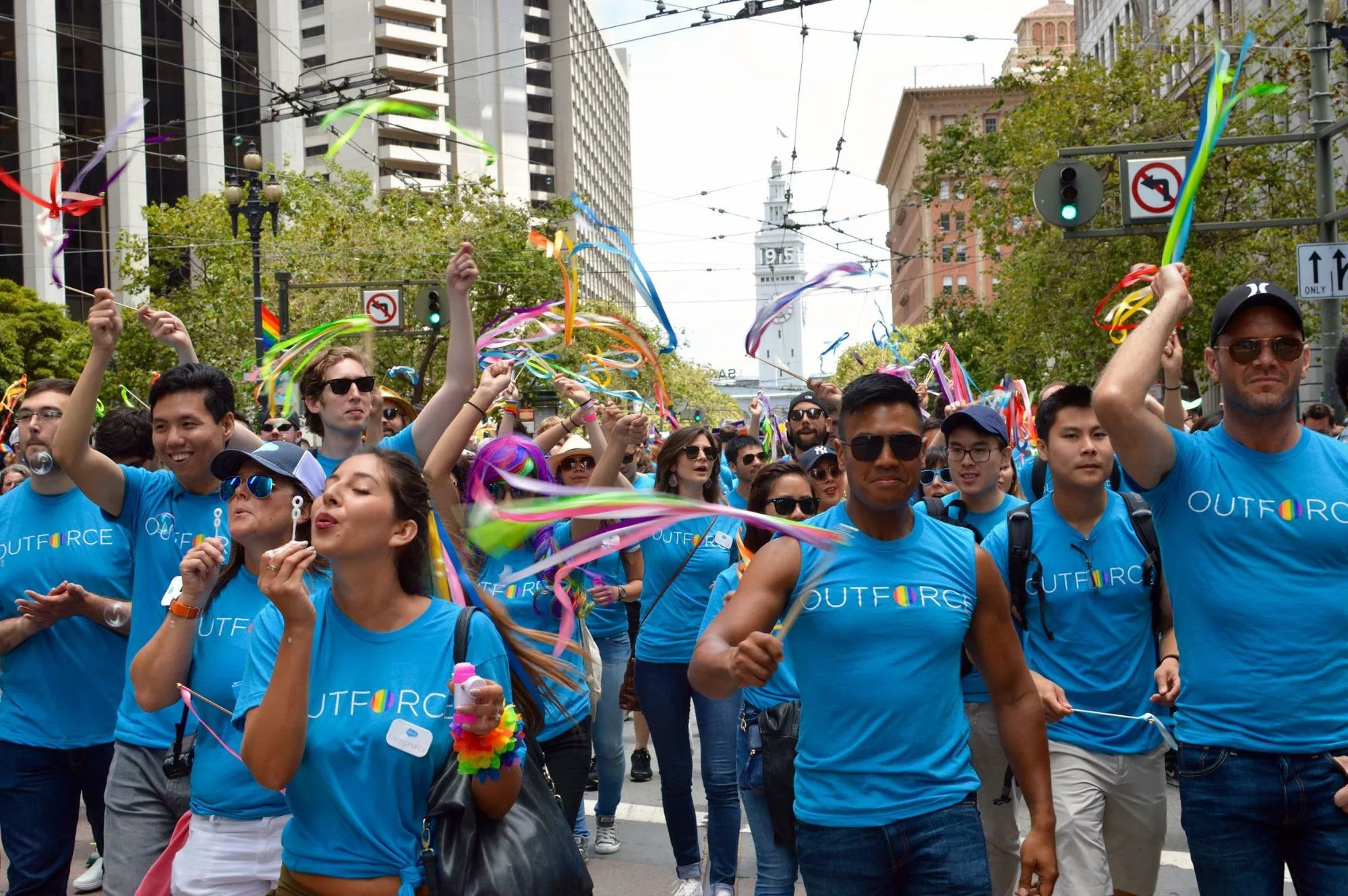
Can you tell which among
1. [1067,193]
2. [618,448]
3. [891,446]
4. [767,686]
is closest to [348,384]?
[618,448]

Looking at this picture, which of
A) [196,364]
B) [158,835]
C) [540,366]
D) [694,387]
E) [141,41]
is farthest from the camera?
[694,387]

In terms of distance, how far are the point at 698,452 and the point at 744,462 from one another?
75 centimetres

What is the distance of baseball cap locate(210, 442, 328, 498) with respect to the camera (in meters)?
3.80

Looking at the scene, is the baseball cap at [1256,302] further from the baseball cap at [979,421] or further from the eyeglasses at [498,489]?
the eyeglasses at [498,489]

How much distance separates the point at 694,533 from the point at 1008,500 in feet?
6.01

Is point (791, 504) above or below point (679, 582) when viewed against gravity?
above

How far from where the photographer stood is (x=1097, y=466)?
4781 mm

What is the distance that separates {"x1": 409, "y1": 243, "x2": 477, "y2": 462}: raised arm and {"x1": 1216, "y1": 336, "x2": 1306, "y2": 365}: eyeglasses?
2481 millimetres

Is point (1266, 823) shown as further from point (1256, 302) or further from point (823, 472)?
point (823, 472)

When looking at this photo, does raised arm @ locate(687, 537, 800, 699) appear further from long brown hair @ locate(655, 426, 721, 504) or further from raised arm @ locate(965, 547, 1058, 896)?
long brown hair @ locate(655, 426, 721, 504)

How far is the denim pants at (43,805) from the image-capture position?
4.75 m

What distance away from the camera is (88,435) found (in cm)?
471

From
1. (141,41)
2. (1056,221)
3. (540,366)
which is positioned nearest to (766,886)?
(540,366)

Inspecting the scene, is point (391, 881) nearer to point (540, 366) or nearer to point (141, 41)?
point (540, 366)
